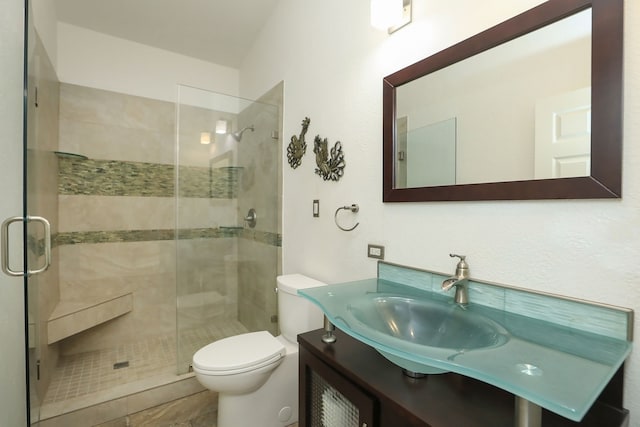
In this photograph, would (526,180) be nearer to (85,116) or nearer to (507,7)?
(507,7)

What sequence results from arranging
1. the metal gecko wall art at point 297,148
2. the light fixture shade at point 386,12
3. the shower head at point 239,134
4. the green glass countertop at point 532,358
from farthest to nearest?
1. the shower head at point 239,134
2. the metal gecko wall art at point 297,148
3. the light fixture shade at point 386,12
4. the green glass countertop at point 532,358

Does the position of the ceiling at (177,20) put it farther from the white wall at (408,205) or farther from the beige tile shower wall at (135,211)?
the beige tile shower wall at (135,211)

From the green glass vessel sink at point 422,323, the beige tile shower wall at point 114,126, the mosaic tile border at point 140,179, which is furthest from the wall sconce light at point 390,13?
the beige tile shower wall at point 114,126

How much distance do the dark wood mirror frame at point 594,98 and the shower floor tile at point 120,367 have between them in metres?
2.11

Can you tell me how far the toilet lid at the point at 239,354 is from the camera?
144 cm

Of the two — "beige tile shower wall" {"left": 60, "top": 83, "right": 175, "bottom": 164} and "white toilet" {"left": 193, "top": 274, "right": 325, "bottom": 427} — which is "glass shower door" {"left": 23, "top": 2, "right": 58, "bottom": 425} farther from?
"white toilet" {"left": 193, "top": 274, "right": 325, "bottom": 427}

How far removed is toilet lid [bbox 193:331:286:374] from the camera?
1442 millimetres

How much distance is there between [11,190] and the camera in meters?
1.14

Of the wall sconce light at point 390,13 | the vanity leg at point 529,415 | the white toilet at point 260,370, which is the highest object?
the wall sconce light at point 390,13

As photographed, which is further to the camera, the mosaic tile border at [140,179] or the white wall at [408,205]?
the mosaic tile border at [140,179]

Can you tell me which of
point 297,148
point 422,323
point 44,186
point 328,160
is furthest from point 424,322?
point 44,186

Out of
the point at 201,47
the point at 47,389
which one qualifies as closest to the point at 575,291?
the point at 47,389

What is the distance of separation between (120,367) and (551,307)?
8.86 feet

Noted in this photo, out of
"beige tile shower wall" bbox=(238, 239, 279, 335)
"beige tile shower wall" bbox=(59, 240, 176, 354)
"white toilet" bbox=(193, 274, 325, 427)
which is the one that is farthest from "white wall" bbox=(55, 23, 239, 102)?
"white toilet" bbox=(193, 274, 325, 427)
